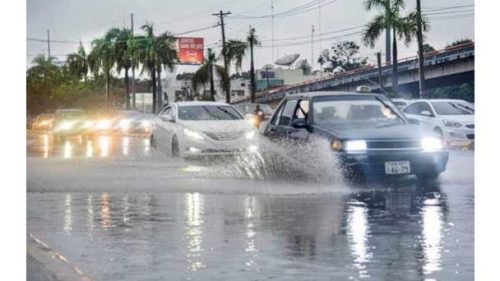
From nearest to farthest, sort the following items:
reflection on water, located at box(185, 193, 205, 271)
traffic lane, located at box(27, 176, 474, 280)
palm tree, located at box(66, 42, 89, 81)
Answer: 1. traffic lane, located at box(27, 176, 474, 280)
2. reflection on water, located at box(185, 193, 205, 271)
3. palm tree, located at box(66, 42, 89, 81)

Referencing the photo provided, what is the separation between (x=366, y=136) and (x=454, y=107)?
4.79 feet

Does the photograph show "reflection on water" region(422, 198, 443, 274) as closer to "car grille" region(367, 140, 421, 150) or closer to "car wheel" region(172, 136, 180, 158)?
"car grille" region(367, 140, 421, 150)

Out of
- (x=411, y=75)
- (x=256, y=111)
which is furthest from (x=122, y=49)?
(x=411, y=75)

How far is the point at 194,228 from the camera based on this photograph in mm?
8078

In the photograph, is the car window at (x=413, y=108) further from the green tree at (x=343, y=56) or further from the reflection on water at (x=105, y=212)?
the reflection on water at (x=105, y=212)

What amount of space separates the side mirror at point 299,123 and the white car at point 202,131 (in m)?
0.29

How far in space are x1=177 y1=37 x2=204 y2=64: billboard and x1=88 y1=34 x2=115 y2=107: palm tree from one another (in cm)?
40

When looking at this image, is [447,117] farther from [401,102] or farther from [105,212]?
[105,212]

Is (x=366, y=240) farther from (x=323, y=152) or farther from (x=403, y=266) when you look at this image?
(x=323, y=152)

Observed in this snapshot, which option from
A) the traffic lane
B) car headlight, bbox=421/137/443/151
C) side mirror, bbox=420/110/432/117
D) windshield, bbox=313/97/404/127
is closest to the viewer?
the traffic lane

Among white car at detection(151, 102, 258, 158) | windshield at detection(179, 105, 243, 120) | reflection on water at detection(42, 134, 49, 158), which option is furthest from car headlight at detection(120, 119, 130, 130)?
windshield at detection(179, 105, 243, 120)

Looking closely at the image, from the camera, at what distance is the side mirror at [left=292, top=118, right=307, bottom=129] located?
9.45m

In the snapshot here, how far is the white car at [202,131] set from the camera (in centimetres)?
890
